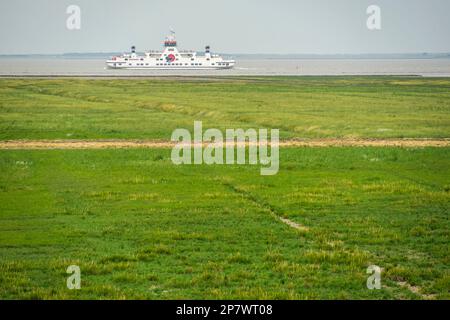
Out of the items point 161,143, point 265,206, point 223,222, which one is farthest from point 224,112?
point 223,222

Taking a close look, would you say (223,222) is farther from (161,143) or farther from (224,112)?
(224,112)

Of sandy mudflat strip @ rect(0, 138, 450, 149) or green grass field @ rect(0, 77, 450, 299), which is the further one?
sandy mudflat strip @ rect(0, 138, 450, 149)

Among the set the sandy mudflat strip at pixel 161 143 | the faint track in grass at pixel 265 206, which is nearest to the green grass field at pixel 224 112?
the sandy mudflat strip at pixel 161 143

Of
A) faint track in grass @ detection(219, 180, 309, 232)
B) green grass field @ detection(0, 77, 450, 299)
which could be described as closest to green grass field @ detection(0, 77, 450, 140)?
green grass field @ detection(0, 77, 450, 299)

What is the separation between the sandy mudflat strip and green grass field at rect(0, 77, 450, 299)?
86.9 inches

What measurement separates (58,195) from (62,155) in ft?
39.1

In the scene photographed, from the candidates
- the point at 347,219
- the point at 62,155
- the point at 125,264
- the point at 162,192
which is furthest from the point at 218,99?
the point at 125,264

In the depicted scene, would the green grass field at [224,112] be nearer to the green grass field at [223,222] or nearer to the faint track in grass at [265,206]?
the green grass field at [223,222]

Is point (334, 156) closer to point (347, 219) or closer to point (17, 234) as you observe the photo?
point (347, 219)

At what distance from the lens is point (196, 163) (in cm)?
3775

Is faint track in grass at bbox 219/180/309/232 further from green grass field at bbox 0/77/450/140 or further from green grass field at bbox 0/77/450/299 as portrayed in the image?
green grass field at bbox 0/77/450/140

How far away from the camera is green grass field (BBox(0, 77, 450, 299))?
17.2 metres

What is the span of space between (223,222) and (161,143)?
22531 millimetres

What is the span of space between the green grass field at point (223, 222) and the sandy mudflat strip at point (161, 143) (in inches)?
86.9
